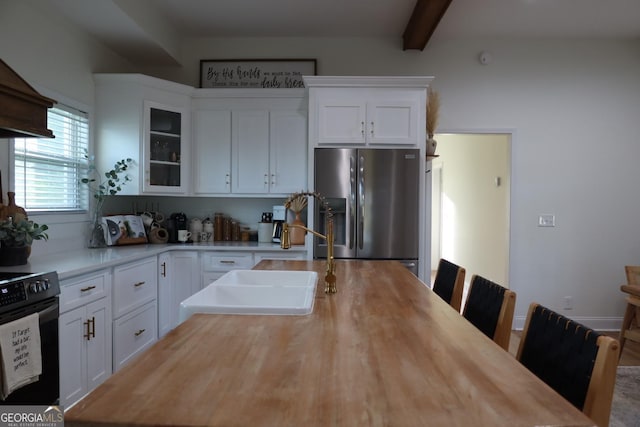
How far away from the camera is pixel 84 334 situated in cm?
233

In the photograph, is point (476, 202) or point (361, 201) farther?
point (476, 202)

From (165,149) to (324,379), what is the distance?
3297 millimetres

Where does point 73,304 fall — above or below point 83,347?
above

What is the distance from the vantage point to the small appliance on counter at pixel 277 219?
12.6 ft

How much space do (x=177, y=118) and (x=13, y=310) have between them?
2.44 meters

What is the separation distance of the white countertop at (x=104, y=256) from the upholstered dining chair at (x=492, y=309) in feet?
6.46

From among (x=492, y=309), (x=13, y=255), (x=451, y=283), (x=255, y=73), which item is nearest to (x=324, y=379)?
(x=492, y=309)

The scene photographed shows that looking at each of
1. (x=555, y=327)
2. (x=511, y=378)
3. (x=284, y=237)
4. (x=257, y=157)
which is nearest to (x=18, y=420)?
(x=284, y=237)

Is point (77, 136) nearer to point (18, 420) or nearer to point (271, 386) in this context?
point (18, 420)

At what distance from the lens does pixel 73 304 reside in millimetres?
2213

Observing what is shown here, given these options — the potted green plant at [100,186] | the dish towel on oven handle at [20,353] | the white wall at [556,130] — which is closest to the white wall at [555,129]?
the white wall at [556,130]

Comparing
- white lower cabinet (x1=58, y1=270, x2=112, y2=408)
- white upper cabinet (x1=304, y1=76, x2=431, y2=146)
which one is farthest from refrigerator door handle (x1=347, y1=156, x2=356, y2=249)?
white lower cabinet (x1=58, y1=270, x2=112, y2=408)

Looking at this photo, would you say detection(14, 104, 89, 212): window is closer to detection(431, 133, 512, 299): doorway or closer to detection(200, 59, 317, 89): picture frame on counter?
detection(200, 59, 317, 89): picture frame on counter

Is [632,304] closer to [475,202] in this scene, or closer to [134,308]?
[475,202]
